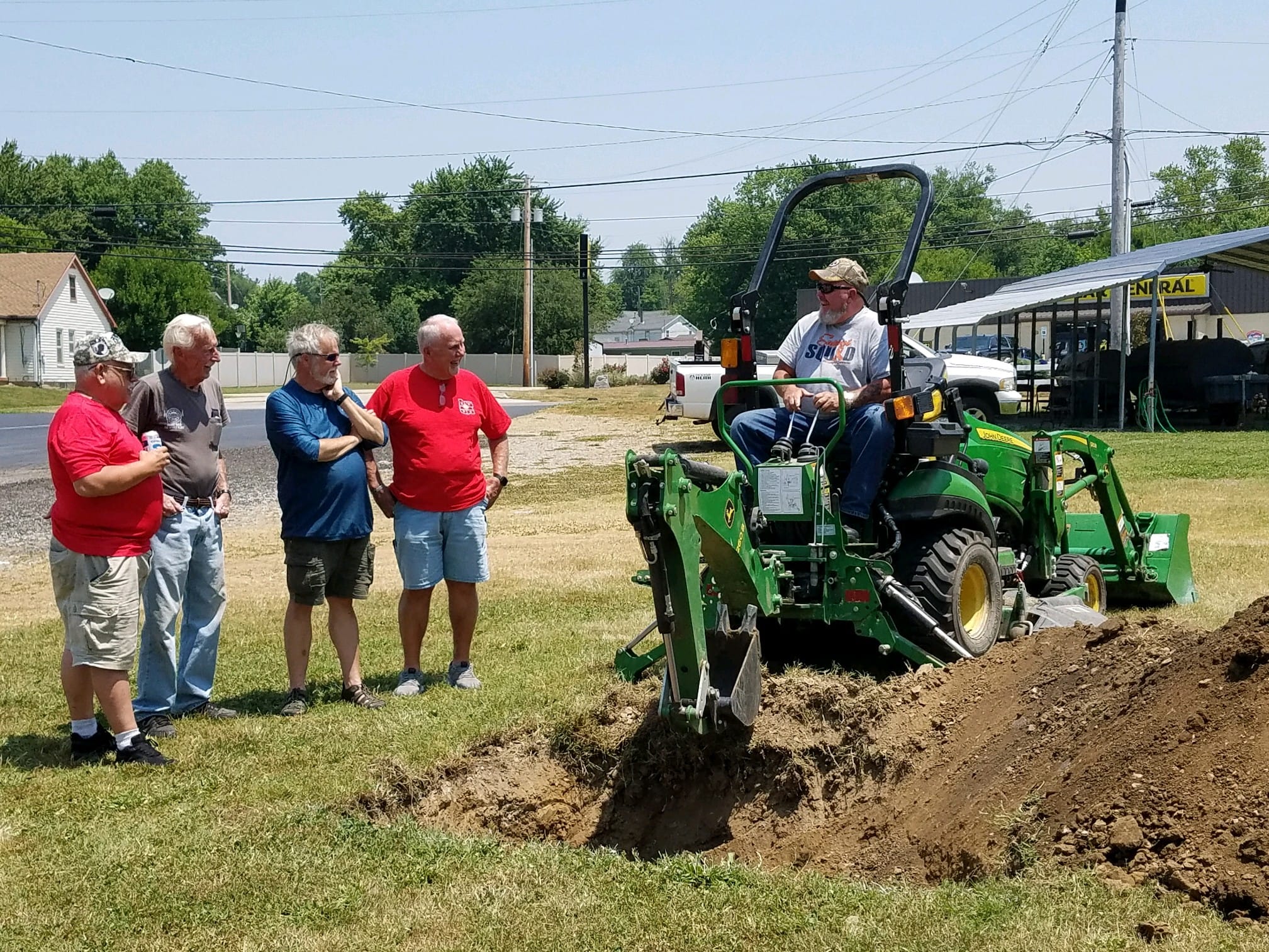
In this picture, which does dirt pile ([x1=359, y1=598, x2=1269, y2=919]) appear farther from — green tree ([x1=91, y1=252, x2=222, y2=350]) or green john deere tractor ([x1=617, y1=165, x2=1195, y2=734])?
green tree ([x1=91, y1=252, x2=222, y2=350])

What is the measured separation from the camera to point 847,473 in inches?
262

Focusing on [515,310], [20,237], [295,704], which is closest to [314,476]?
[295,704]

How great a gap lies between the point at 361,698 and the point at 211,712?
0.76 meters

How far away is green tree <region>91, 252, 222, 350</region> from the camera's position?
7256cm

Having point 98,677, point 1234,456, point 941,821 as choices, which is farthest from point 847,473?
point 1234,456

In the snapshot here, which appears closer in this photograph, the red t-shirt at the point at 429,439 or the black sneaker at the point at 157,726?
the black sneaker at the point at 157,726

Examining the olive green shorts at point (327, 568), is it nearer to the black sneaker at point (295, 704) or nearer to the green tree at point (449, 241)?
the black sneaker at point (295, 704)

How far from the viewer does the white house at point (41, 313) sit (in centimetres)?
5741

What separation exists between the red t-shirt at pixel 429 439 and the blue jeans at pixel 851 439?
60.0 inches

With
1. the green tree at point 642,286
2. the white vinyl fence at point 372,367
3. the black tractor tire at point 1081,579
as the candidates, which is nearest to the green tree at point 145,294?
the white vinyl fence at point 372,367

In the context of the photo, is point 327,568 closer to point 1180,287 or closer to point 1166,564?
point 1166,564

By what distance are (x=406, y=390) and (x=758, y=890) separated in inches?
145

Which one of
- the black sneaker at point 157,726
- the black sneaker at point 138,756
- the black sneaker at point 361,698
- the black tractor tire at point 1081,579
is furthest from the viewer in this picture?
the black tractor tire at point 1081,579

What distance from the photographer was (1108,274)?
2498cm
